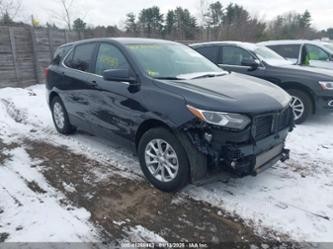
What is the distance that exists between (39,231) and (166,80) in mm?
2100

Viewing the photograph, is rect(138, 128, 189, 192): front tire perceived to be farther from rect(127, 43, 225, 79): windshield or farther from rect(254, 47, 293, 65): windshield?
rect(254, 47, 293, 65): windshield

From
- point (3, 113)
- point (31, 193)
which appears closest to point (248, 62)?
point (31, 193)

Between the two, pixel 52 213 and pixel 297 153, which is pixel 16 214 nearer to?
pixel 52 213

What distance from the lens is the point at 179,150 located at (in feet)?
10.4

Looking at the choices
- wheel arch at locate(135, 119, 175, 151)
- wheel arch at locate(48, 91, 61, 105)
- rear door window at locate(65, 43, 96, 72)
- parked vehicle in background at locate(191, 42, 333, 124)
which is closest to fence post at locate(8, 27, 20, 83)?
wheel arch at locate(48, 91, 61, 105)

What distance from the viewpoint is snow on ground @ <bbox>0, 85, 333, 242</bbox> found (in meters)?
2.91

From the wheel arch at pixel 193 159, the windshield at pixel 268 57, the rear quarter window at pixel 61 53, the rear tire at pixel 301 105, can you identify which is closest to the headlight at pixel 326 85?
the rear tire at pixel 301 105

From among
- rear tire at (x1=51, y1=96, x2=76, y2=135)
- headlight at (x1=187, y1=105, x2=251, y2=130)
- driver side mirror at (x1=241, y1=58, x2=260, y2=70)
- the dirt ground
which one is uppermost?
driver side mirror at (x1=241, y1=58, x2=260, y2=70)

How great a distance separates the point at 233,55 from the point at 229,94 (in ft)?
14.1

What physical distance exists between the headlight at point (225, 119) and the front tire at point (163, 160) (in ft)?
1.42

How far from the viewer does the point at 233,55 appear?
7.19m

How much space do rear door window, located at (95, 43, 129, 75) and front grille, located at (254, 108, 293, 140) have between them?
1.82 metres

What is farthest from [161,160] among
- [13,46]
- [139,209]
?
[13,46]

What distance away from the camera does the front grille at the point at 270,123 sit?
122 inches
